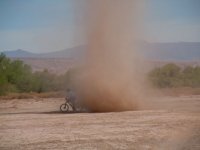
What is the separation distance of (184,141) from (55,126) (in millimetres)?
6234

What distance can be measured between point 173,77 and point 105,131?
47.0 meters

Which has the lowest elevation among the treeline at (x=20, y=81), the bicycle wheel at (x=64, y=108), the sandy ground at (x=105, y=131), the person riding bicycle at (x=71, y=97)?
the sandy ground at (x=105, y=131)

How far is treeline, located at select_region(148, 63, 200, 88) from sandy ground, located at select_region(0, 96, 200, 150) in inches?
1231

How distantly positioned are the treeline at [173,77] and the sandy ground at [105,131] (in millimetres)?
31275

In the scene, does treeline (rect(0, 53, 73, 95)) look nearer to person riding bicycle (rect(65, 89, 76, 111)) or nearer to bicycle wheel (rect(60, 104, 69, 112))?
bicycle wheel (rect(60, 104, 69, 112))

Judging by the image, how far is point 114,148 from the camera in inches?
596

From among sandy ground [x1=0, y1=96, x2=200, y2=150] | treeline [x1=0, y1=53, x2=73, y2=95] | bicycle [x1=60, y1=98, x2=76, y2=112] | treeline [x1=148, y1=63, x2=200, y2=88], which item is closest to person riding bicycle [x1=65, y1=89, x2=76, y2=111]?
bicycle [x1=60, y1=98, x2=76, y2=112]

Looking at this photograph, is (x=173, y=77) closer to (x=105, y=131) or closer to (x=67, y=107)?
(x=67, y=107)

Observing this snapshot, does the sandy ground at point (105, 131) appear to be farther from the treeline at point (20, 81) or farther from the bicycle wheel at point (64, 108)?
the treeline at point (20, 81)

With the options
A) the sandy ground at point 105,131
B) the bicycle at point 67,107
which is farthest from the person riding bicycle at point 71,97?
the sandy ground at point 105,131

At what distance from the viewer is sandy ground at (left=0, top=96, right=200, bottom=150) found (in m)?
15.8

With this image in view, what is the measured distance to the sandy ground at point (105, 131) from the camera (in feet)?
51.8

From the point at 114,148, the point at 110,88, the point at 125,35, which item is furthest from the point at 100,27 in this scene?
the point at 114,148

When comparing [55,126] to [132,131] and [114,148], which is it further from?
[114,148]
